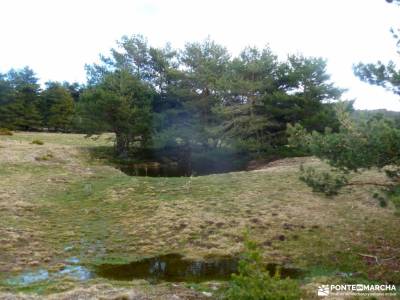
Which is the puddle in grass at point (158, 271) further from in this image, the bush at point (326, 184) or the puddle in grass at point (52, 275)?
the bush at point (326, 184)

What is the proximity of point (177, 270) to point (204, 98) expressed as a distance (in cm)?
2695

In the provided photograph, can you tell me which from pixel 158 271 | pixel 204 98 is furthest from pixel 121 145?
pixel 158 271

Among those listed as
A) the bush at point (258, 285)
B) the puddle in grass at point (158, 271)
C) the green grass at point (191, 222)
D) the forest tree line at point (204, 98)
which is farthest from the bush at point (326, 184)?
the forest tree line at point (204, 98)

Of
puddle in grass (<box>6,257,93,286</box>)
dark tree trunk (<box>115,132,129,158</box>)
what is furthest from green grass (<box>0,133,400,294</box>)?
dark tree trunk (<box>115,132,129,158</box>)

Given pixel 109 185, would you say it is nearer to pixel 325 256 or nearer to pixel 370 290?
pixel 325 256

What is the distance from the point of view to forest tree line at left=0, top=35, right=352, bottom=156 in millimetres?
31156

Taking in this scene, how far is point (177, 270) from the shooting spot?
1096 cm

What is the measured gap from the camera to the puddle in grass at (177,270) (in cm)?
1035

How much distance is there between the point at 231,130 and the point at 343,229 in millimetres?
19357

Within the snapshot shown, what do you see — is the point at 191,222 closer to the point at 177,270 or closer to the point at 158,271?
the point at 177,270

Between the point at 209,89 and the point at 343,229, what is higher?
the point at 209,89

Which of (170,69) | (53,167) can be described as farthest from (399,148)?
(170,69)

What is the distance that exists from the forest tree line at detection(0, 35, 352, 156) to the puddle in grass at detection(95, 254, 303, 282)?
754 inches

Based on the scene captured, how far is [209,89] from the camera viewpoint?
36.9 metres
